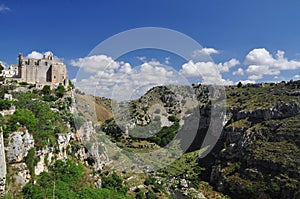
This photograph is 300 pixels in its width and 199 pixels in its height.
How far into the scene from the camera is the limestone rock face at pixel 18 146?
59.7 feet

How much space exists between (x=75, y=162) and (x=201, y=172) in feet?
90.4

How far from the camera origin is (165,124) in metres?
64.2

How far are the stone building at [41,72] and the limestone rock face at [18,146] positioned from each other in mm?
14884

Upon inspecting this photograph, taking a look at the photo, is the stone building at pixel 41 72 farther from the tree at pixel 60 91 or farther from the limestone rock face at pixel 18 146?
the limestone rock face at pixel 18 146

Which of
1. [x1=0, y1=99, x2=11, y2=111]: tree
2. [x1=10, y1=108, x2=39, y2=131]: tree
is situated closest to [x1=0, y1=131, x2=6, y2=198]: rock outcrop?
[x1=10, y1=108, x2=39, y2=131]: tree

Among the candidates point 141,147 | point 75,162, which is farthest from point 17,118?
point 141,147

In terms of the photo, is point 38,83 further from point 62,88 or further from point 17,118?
point 17,118

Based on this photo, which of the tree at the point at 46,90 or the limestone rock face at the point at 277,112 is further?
the limestone rock face at the point at 277,112

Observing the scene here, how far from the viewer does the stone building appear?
112ft

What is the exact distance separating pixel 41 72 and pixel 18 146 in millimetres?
18626

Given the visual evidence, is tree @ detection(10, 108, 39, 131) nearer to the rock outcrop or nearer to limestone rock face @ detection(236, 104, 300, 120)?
the rock outcrop

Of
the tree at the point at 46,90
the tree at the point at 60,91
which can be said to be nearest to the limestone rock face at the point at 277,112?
the tree at the point at 60,91

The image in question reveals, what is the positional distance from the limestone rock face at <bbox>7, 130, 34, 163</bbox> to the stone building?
14.9 metres

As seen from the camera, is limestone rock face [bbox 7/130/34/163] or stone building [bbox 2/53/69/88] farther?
stone building [bbox 2/53/69/88]
